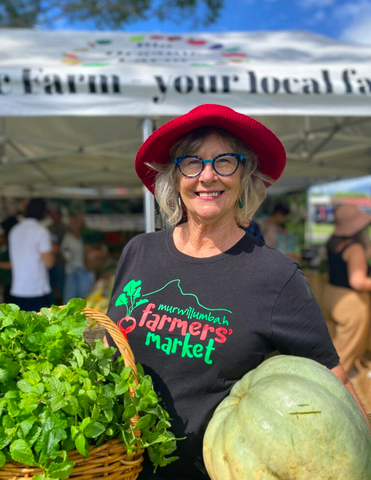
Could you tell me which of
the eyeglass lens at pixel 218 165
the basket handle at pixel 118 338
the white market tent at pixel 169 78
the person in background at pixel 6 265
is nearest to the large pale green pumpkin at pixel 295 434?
the basket handle at pixel 118 338

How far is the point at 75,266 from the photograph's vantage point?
7008mm

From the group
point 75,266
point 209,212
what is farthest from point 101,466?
point 75,266

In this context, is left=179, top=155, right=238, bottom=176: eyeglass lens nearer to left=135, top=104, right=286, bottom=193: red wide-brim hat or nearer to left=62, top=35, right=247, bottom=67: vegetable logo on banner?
left=135, top=104, right=286, bottom=193: red wide-brim hat

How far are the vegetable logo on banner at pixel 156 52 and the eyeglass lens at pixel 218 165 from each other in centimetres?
172

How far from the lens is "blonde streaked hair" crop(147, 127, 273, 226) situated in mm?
1504

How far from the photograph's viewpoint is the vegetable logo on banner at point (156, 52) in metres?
3.06

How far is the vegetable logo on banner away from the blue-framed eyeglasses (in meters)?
1.72

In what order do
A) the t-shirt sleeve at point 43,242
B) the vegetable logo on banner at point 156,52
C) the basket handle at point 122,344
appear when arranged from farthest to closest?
1. the t-shirt sleeve at point 43,242
2. the vegetable logo on banner at point 156,52
3. the basket handle at point 122,344

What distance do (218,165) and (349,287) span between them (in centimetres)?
273

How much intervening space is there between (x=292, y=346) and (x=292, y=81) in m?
2.06

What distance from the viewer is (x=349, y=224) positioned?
151 inches

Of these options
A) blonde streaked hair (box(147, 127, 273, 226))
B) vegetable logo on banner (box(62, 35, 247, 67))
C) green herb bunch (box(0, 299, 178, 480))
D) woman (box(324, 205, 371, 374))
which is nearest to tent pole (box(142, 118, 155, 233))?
vegetable logo on banner (box(62, 35, 247, 67))

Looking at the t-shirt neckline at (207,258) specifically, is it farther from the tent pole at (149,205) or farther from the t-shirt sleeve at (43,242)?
the t-shirt sleeve at (43,242)

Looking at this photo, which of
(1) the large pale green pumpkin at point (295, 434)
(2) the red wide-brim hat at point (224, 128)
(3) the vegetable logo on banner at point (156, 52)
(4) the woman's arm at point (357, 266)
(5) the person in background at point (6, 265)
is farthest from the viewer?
(5) the person in background at point (6, 265)
